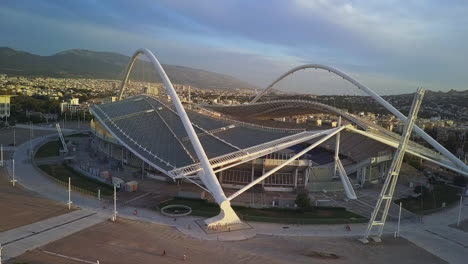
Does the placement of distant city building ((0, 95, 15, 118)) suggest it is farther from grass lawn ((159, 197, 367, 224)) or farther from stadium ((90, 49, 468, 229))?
grass lawn ((159, 197, 367, 224))

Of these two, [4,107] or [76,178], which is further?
[4,107]

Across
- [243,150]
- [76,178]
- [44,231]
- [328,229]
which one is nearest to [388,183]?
[328,229]

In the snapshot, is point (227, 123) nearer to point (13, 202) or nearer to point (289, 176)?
point (289, 176)

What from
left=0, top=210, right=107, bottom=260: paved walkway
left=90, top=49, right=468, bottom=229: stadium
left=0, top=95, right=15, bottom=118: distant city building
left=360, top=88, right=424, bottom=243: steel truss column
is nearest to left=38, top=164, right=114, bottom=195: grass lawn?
left=90, top=49, right=468, bottom=229: stadium

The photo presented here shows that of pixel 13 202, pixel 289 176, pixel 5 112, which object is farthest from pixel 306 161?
pixel 5 112

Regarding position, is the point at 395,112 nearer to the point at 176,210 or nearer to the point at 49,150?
the point at 176,210

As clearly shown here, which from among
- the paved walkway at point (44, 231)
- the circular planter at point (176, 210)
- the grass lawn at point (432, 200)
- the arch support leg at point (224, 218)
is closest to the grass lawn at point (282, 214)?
the circular planter at point (176, 210)

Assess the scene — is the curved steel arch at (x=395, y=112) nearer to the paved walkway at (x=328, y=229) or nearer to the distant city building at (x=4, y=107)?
the paved walkway at (x=328, y=229)
